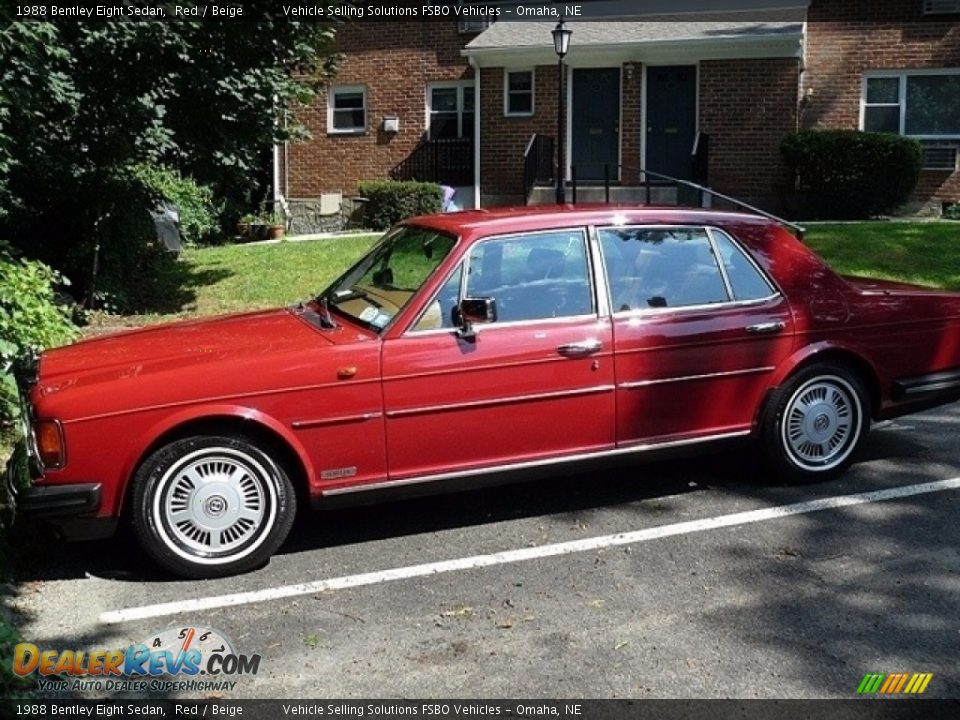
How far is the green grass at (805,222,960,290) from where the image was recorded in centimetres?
1220

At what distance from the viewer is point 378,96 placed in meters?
21.0

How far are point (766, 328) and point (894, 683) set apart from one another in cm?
233

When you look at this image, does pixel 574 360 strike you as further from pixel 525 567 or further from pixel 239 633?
pixel 239 633

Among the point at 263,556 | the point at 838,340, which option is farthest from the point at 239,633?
the point at 838,340

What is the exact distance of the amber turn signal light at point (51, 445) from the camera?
4418mm

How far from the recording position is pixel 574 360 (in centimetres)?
512

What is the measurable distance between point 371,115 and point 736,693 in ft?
61.8

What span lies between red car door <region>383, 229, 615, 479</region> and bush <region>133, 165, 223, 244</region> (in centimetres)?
833

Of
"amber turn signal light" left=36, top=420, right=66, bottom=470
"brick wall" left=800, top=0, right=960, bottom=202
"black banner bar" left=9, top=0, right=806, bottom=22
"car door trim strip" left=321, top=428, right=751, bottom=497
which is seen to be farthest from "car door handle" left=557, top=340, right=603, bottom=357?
"brick wall" left=800, top=0, right=960, bottom=202

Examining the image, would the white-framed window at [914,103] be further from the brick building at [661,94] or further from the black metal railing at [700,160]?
the black metal railing at [700,160]

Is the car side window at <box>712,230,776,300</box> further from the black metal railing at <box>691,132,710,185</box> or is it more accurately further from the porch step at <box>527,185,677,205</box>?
the black metal railing at <box>691,132,710,185</box>

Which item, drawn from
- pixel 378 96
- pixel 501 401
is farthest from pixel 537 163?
pixel 501 401

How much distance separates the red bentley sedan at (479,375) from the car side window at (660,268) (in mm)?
12

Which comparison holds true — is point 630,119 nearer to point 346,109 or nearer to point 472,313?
point 346,109
